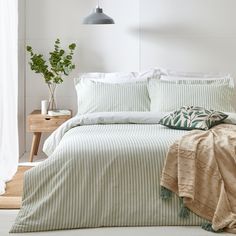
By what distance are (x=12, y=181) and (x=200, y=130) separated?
186 cm

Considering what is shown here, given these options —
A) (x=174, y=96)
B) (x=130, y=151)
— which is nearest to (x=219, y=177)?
(x=130, y=151)

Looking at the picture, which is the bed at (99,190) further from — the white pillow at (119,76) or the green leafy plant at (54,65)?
the green leafy plant at (54,65)

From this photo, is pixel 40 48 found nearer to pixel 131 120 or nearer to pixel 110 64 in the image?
pixel 110 64

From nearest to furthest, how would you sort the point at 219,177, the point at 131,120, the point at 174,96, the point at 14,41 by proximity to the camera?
the point at 219,177 < the point at 131,120 < the point at 174,96 < the point at 14,41

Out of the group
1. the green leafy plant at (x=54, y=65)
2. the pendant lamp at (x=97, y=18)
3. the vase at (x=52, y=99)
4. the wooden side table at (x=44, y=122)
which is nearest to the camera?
the pendant lamp at (x=97, y=18)

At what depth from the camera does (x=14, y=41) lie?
4.64 m

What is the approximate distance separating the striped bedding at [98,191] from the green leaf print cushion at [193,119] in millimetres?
559

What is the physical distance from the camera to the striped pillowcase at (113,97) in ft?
14.2

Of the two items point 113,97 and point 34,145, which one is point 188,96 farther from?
point 34,145

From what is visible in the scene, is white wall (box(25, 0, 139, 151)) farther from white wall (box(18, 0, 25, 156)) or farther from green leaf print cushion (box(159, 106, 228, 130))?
green leaf print cushion (box(159, 106, 228, 130))

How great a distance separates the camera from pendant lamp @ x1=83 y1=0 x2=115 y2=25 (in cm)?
473

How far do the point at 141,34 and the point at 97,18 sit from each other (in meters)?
0.65

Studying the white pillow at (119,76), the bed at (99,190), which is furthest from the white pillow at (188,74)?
the bed at (99,190)

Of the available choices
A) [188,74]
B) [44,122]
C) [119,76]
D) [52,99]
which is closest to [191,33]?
[188,74]
